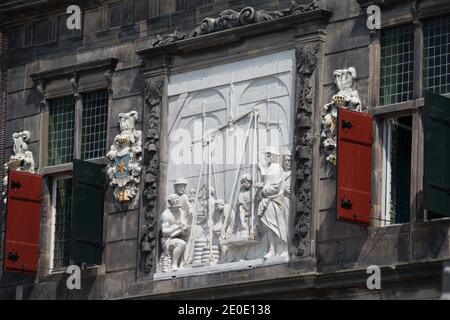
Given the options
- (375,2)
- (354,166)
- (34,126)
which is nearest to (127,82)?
(34,126)

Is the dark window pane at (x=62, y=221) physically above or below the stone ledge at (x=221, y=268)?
above

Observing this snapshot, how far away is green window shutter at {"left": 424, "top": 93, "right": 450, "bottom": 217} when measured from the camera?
44.1m

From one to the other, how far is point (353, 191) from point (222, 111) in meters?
4.63

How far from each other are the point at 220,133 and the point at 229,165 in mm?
760

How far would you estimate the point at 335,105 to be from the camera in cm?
4678

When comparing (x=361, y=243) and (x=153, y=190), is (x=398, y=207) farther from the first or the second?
(x=153, y=190)

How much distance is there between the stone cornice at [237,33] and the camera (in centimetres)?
4756

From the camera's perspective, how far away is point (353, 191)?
45.6m

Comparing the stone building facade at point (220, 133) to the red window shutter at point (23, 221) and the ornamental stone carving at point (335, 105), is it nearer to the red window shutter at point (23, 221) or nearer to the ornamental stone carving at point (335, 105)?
the ornamental stone carving at point (335, 105)

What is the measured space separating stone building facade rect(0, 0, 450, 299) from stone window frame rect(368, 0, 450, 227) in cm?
4

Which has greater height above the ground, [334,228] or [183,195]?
[183,195]

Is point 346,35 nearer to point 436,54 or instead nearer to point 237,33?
point 436,54

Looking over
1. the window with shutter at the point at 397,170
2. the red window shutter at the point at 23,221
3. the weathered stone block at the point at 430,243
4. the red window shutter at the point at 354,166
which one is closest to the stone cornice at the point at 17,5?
the red window shutter at the point at 23,221

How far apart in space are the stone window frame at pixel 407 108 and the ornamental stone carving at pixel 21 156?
988 centimetres
